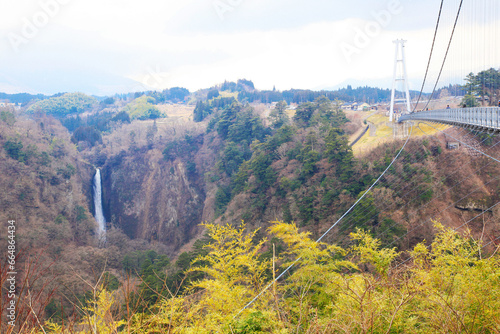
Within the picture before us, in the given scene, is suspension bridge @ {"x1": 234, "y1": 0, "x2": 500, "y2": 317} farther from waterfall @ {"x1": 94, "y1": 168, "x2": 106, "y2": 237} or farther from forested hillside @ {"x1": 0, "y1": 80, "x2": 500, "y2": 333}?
waterfall @ {"x1": 94, "y1": 168, "x2": 106, "y2": 237}

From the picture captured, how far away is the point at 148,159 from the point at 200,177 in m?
9.67

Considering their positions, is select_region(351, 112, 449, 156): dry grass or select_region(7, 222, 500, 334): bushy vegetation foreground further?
select_region(351, 112, 449, 156): dry grass

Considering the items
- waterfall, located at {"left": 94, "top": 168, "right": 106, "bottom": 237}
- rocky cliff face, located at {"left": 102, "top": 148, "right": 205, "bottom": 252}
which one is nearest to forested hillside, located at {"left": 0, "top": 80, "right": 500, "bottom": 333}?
rocky cliff face, located at {"left": 102, "top": 148, "right": 205, "bottom": 252}

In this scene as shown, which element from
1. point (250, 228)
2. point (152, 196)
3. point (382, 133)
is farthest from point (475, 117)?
point (152, 196)

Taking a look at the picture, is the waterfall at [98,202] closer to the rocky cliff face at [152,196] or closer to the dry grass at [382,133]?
the rocky cliff face at [152,196]

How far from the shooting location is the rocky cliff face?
35.2 metres

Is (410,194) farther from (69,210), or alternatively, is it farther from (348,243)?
(69,210)

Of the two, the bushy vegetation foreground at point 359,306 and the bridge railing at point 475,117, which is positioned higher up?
the bridge railing at point 475,117

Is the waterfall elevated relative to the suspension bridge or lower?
lower

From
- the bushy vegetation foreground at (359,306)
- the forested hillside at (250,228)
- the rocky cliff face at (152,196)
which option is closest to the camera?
the bushy vegetation foreground at (359,306)

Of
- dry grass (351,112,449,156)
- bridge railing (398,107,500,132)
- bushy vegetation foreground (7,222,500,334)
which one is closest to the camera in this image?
bushy vegetation foreground (7,222,500,334)

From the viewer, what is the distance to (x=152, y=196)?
38.8m

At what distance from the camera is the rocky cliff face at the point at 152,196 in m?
35.2

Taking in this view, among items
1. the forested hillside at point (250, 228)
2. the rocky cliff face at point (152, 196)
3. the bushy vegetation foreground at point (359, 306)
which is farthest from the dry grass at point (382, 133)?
the rocky cliff face at point (152, 196)
